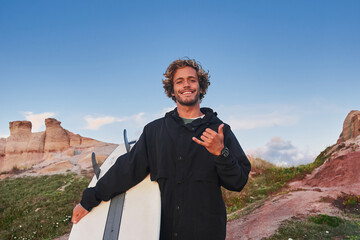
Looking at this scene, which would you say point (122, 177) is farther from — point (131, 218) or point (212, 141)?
point (212, 141)

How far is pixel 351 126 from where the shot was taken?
1603 centimetres

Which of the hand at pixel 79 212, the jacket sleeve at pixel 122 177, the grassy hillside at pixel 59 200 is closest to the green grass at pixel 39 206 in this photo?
the grassy hillside at pixel 59 200

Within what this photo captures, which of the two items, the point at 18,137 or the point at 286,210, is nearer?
the point at 286,210

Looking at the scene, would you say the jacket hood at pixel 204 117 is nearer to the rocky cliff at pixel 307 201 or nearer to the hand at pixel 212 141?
the hand at pixel 212 141

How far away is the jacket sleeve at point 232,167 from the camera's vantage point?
2207 mm

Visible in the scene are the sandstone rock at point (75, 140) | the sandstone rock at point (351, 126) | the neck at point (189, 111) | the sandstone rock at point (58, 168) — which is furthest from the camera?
the sandstone rock at point (75, 140)

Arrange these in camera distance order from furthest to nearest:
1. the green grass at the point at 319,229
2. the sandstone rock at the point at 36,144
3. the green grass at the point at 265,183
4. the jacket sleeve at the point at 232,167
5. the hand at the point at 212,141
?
the sandstone rock at the point at 36,144, the green grass at the point at 265,183, the green grass at the point at 319,229, the jacket sleeve at the point at 232,167, the hand at the point at 212,141

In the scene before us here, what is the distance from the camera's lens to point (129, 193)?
2.88 meters

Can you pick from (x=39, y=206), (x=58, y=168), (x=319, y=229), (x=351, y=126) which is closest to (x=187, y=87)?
(x=319, y=229)

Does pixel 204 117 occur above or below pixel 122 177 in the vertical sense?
above

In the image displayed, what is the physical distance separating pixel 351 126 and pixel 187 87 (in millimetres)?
16778

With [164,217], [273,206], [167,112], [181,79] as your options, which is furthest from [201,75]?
[273,206]

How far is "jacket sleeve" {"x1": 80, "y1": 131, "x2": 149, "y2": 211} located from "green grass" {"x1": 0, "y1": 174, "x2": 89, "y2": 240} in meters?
7.35

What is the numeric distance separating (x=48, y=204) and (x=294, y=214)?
1051 cm
